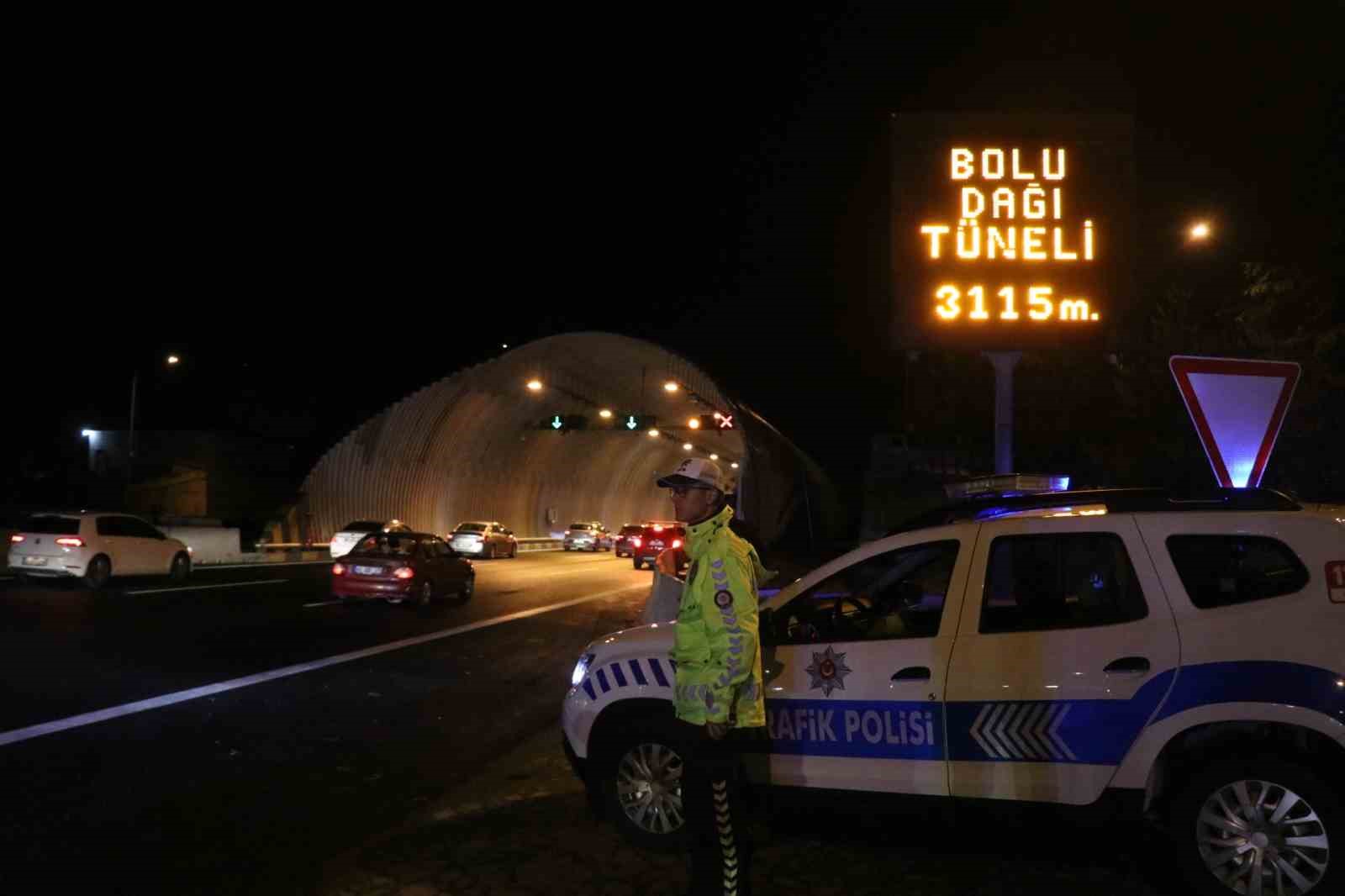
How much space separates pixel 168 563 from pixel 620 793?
65.5 feet

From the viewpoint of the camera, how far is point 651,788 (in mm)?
6059

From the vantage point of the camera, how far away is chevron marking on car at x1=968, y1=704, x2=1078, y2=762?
5250 mm

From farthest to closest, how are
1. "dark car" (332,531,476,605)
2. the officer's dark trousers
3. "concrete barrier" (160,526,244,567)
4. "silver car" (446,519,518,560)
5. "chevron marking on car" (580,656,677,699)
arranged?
"silver car" (446,519,518,560), "concrete barrier" (160,526,244,567), "dark car" (332,531,476,605), "chevron marking on car" (580,656,677,699), the officer's dark trousers

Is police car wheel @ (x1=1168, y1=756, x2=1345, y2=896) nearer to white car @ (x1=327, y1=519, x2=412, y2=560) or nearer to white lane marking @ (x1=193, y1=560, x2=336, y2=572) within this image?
white lane marking @ (x1=193, y1=560, x2=336, y2=572)

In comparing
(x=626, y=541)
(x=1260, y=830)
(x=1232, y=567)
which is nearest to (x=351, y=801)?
(x=1260, y=830)

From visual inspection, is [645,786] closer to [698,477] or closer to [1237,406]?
[698,477]

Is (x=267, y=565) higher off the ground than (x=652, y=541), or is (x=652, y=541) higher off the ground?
(x=652, y=541)

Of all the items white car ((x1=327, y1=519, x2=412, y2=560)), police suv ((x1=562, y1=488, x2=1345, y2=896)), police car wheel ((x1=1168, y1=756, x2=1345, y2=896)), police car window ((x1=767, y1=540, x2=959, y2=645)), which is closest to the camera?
police car wheel ((x1=1168, y1=756, x2=1345, y2=896))

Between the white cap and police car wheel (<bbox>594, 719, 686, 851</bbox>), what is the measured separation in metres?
1.67

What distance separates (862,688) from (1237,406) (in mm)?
3456

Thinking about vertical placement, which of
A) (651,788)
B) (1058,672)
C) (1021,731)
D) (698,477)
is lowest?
(651,788)

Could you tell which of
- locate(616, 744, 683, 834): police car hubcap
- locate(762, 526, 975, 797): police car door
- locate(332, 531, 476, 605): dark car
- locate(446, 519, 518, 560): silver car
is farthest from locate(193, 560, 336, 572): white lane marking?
locate(762, 526, 975, 797): police car door

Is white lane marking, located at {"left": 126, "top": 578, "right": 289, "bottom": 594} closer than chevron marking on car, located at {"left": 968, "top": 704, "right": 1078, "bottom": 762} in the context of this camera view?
No

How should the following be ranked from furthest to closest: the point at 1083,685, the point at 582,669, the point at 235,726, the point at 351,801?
the point at 235,726 < the point at 351,801 < the point at 582,669 < the point at 1083,685
